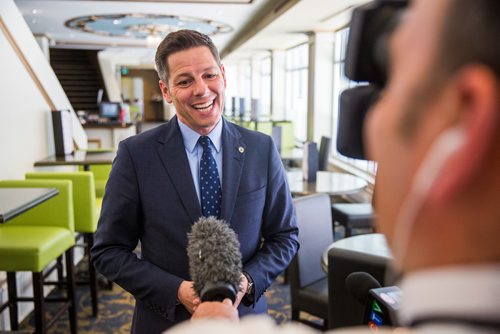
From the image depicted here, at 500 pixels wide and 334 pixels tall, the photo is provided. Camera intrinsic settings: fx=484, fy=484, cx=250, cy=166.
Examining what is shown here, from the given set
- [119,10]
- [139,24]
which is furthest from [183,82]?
[139,24]

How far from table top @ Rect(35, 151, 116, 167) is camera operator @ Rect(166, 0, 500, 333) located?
3904mm

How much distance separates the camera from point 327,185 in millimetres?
4414

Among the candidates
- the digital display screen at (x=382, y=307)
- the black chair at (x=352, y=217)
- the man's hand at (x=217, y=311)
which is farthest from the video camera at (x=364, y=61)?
the black chair at (x=352, y=217)

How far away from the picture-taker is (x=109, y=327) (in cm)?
350

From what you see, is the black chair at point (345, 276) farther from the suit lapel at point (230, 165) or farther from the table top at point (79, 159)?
the table top at point (79, 159)

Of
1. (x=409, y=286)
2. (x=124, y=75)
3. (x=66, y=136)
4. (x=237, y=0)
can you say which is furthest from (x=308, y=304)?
(x=124, y=75)

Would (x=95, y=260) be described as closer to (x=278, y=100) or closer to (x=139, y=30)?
(x=139, y=30)

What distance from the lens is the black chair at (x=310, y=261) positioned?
2768mm

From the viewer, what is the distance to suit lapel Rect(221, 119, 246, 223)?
1429 mm

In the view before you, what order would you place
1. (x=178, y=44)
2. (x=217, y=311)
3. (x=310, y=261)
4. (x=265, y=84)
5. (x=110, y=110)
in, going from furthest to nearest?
1. (x=265, y=84)
2. (x=110, y=110)
3. (x=310, y=261)
4. (x=178, y=44)
5. (x=217, y=311)

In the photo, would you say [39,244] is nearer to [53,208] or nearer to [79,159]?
[53,208]

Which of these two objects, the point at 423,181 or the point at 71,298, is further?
the point at 71,298

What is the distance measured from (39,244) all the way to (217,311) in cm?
251

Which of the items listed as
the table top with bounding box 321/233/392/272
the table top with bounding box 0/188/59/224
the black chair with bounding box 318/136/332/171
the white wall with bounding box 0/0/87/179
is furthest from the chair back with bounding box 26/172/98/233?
the black chair with bounding box 318/136/332/171
